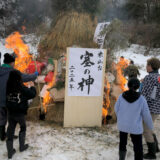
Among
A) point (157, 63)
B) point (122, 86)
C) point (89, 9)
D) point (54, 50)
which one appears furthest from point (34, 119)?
point (89, 9)

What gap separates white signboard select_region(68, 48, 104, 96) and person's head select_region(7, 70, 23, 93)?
1.60 metres

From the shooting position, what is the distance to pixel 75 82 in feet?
14.3

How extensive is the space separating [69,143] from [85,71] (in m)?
1.80

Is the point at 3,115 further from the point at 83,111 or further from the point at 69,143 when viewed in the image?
the point at 83,111

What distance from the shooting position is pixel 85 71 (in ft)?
14.4

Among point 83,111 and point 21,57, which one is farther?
point 21,57

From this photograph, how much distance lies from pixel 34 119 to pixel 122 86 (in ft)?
9.73

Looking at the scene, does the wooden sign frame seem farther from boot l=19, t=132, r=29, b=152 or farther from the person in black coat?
the person in black coat

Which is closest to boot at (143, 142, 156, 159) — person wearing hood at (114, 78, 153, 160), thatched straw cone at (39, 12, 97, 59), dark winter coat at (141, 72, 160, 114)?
person wearing hood at (114, 78, 153, 160)

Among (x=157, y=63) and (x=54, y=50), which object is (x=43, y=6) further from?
(x=157, y=63)

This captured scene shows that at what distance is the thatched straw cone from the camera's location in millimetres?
5234

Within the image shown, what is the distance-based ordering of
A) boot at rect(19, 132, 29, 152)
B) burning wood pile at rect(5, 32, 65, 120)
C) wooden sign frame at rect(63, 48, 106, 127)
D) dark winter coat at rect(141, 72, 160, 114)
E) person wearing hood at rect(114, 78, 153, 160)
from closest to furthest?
person wearing hood at rect(114, 78, 153, 160) < dark winter coat at rect(141, 72, 160, 114) < boot at rect(19, 132, 29, 152) < wooden sign frame at rect(63, 48, 106, 127) < burning wood pile at rect(5, 32, 65, 120)

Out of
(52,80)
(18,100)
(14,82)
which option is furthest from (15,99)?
(52,80)

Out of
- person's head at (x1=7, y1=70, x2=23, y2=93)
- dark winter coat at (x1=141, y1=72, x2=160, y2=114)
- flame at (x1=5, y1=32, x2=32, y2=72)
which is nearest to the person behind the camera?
person's head at (x1=7, y1=70, x2=23, y2=93)
